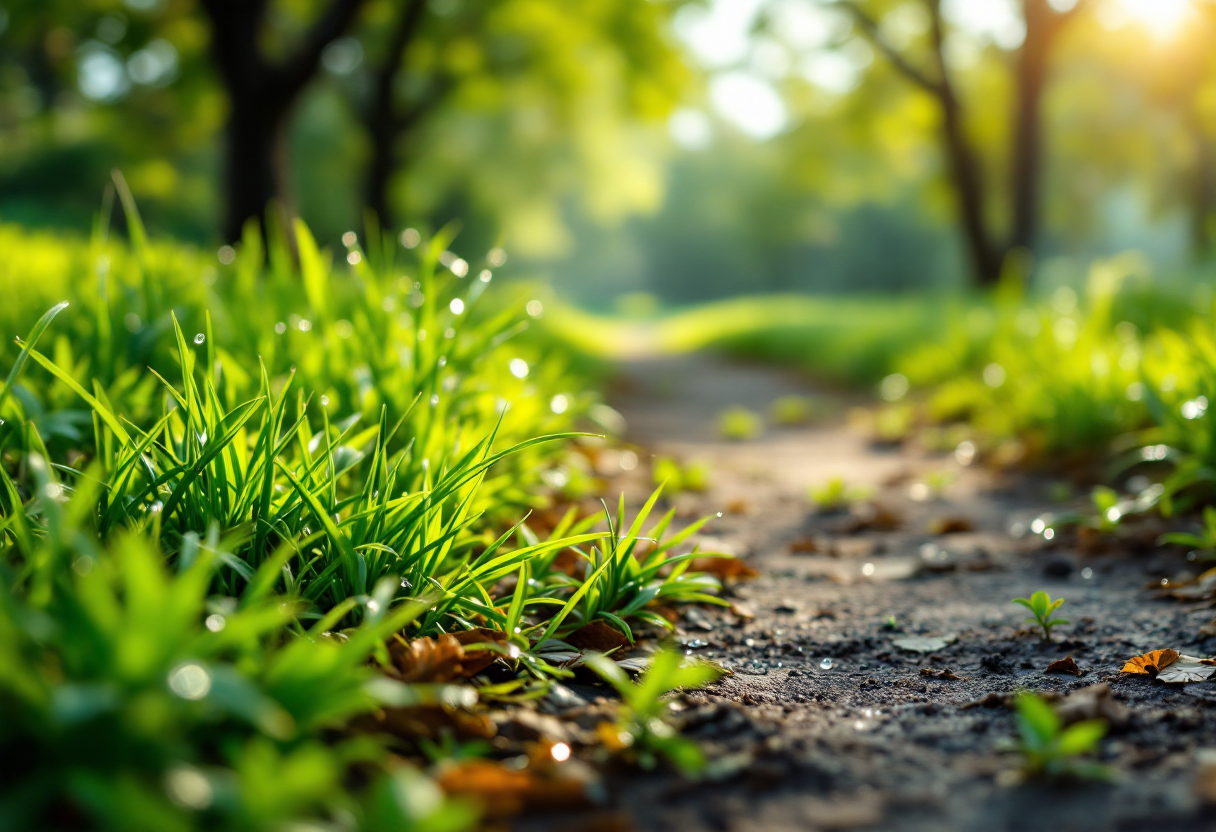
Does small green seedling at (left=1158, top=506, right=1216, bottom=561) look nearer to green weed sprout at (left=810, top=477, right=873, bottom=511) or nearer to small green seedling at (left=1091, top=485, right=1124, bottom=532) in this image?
small green seedling at (left=1091, top=485, right=1124, bottom=532)

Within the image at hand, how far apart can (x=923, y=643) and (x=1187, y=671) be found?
0.47m

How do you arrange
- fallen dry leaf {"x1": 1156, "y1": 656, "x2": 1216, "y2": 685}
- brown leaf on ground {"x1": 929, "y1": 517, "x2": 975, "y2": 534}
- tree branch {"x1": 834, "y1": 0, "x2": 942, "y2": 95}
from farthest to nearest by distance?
1. tree branch {"x1": 834, "y1": 0, "x2": 942, "y2": 95}
2. brown leaf on ground {"x1": 929, "y1": 517, "x2": 975, "y2": 534}
3. fallen dry leaf {"x1": 1156, "y1": 656, "x2": 1216, "y2": 685}

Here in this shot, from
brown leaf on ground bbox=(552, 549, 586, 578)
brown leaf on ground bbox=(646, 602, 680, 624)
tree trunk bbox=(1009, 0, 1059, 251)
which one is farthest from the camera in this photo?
tree trunk bbox=(1009, 0, 1059, 251)

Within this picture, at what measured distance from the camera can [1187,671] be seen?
1.50 meters

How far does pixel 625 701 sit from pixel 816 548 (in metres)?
1.40

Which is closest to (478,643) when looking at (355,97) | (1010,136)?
(1010,136)

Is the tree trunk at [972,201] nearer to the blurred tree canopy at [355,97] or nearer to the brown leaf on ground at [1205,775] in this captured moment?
the blurred tree canopy at [355,97]

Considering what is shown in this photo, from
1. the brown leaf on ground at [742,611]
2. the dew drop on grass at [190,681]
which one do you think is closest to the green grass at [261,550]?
the dew drop on grass at [190,681]

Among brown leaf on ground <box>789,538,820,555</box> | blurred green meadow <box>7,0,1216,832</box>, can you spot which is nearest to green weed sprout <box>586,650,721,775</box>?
blurred green meadow <box>7,0,1216,832</box>

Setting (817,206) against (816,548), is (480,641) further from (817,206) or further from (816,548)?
(817,206)

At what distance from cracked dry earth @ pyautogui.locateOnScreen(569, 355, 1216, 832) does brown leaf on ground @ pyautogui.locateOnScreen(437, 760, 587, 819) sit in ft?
0.28

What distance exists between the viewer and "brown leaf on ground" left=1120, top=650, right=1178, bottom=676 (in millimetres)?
1519

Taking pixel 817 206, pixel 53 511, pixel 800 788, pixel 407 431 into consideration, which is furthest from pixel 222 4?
pixel 817 206

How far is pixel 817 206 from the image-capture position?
44.4m
